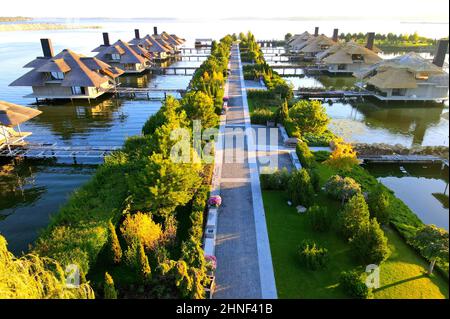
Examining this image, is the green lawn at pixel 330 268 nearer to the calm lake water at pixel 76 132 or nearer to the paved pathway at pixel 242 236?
the paved pathway at pixel 242 236

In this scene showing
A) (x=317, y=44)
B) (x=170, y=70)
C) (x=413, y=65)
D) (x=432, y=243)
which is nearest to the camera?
(x=432, y=243)

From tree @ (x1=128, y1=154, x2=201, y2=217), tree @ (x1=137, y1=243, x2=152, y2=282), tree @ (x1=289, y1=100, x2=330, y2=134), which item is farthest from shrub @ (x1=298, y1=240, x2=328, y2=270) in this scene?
tree @ (x1=289, y1=100, x2=330, y2=134)

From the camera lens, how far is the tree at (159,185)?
51.8 feet

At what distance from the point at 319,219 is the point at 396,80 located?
3355 cm

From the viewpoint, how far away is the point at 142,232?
14547mm

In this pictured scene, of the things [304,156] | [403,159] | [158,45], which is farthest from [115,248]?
[158,45]

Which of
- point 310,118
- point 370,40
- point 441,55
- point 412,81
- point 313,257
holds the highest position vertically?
point 370,40

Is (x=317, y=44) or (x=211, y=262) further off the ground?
(x=317, y=44)

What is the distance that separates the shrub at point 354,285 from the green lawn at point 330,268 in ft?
1.21

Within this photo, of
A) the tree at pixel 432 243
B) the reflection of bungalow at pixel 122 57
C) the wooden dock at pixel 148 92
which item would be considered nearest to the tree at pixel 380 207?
the tree at pixel 432 243

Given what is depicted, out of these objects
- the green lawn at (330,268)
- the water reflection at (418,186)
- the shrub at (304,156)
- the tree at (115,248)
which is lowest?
the water reflection at (418,186)

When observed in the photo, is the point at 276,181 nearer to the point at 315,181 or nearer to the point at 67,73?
the point at 315,181
